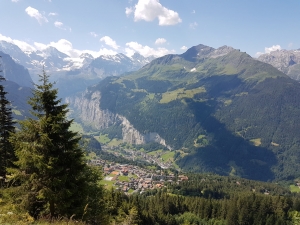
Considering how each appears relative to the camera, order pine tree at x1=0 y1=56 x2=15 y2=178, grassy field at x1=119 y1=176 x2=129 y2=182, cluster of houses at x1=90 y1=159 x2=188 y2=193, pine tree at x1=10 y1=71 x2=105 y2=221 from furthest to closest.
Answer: grassy field at x1=119 y1=176 x2=129 y2=182, cluster of houses at x1=90 y1=159 x2=188 y2=193, pine tree at x1=0 y1=56 x2=15 y2=178, pine tree at x1=10 y1=71 x2=105 y2=221

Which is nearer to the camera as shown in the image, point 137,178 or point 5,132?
point 5,132

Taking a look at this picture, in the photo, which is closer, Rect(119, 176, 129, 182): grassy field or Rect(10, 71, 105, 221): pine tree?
Rect(10, 71, 105, 221): pine tree

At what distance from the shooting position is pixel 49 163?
1662cm

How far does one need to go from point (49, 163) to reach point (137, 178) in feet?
539

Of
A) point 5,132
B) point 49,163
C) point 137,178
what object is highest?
point 5,132

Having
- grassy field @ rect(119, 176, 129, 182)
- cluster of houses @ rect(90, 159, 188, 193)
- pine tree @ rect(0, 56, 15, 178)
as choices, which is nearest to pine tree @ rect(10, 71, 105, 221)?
pine tree @ rect(0, 56, 15, 178)

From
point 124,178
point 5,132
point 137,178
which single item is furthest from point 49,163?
point 137,178

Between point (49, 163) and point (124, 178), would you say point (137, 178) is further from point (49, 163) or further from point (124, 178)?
point (49, 163)

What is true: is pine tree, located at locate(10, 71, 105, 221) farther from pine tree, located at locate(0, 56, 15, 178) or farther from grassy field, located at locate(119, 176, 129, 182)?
grassy field, located at locate(119, 176, 129, 182)

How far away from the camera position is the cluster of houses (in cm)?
15438

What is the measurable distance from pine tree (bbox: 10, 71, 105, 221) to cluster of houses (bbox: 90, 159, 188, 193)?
433 ft

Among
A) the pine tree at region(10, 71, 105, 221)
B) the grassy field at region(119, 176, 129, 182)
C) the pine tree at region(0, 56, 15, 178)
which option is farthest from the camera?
the grassy field at region(119, 176, 129, 182)

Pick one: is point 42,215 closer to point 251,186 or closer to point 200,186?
point 200,186

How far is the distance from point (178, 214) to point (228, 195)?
173 ft
